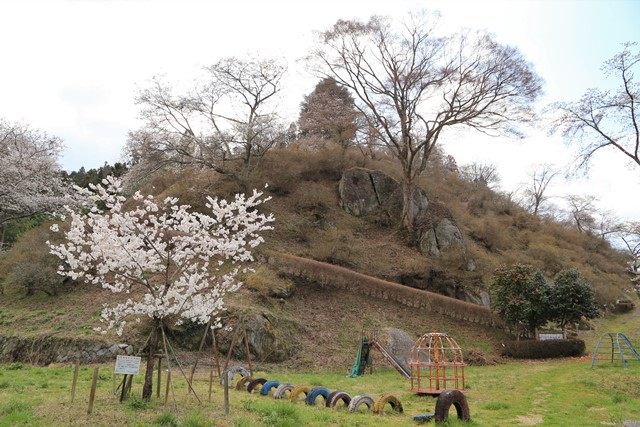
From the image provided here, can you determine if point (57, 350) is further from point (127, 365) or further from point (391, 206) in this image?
point (391, 206)

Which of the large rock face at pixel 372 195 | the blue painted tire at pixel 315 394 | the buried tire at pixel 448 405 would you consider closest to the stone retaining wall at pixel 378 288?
the large rock face at pixel 372 195

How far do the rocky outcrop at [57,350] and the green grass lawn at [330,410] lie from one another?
87 cm

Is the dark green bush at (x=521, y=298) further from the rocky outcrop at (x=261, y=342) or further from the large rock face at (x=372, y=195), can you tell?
the large rock face at (x=372, y=195)

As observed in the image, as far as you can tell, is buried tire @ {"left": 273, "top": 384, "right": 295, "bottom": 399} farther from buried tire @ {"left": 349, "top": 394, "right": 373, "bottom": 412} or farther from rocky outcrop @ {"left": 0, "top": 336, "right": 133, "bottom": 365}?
rocky outcrop @ {"left": 0, "top": 336, "right": 133, "bottom": 365}

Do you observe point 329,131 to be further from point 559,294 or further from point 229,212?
point 229,212

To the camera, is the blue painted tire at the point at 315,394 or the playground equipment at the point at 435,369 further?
the playground equipment at the point at 435,369

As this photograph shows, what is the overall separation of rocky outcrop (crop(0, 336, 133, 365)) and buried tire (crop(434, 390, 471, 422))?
984cm

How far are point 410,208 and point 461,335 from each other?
10.0 m

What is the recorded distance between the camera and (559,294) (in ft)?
66.3

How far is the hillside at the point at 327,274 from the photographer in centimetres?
1684

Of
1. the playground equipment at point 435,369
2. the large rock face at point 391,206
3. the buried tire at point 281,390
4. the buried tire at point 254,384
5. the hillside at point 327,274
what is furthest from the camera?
the large rock face at point 391,206

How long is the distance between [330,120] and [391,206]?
7071 millimetres

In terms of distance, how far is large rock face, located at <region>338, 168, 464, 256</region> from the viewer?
28.4 meters

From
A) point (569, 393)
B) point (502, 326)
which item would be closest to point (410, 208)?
point (502, 326)
